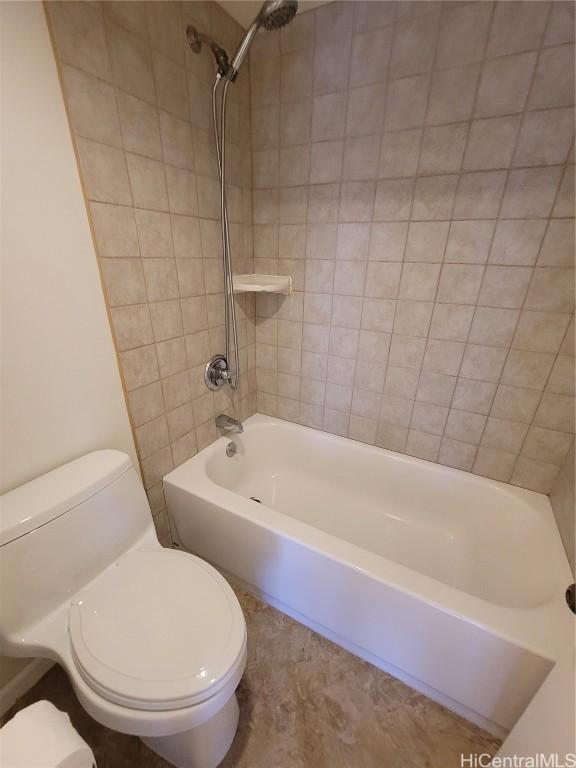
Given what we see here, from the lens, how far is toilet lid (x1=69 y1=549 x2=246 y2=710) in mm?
718

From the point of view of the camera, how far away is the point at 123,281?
41.4 inches

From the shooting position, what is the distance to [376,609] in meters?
1.02

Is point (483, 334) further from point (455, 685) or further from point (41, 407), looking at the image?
point (41, 407)

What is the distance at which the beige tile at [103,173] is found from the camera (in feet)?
2.94

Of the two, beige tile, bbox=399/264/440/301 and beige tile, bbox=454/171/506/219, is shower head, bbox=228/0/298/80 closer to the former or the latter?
beige tile, bbox=454/171/506/219

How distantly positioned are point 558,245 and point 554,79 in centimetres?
49

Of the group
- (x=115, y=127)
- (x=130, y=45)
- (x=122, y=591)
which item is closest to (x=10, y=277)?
(x=115, y=127)

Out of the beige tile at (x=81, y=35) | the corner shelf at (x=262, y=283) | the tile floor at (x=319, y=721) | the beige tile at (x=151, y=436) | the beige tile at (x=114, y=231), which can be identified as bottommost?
the tile floor at (x=319, y=721)

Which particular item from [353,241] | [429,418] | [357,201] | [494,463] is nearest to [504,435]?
[494,463]

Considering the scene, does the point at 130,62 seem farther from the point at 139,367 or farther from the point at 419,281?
the point at 419,281

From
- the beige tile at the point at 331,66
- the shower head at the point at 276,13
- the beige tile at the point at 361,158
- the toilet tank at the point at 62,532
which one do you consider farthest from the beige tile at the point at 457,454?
the shower head at the point at 276,13

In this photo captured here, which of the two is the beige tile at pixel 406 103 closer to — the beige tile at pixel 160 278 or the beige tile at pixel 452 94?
the beige tile at pixel 452 94

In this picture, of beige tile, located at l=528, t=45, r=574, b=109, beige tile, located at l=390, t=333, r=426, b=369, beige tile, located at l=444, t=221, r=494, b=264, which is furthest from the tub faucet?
beige tile, located at l=528, t=45, r=574, b=109

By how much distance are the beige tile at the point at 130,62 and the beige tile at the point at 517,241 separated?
50.2 inches
